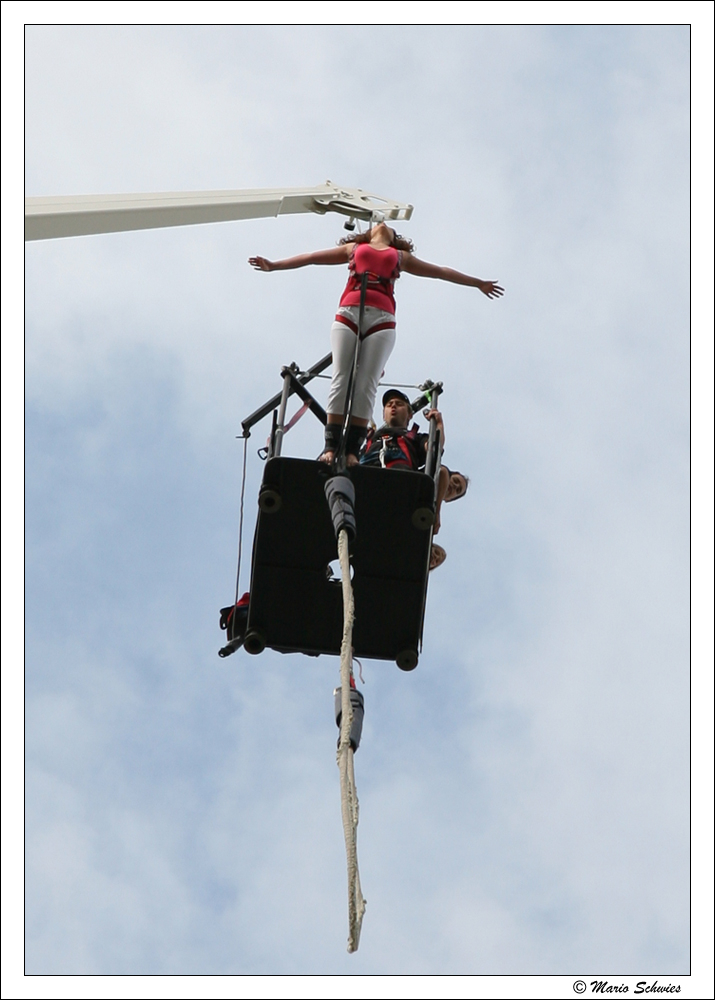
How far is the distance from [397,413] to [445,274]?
1352 millimetres

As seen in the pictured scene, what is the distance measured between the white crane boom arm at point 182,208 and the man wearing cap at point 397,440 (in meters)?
2.67

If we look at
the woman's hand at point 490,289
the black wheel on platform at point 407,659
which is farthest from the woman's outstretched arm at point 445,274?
the black wheel on platform at point 407,659

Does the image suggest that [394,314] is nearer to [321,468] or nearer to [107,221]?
[321,468]

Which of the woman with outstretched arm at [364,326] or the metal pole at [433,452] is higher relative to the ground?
the woman with outstretched arm at [364,326]

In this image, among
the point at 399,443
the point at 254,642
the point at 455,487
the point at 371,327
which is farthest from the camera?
the point at 455,487

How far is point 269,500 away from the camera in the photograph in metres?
12.1

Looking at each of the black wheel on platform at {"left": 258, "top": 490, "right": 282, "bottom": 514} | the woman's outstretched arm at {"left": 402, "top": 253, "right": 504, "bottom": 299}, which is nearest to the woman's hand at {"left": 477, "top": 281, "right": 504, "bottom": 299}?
the woman's outstretched arm at {"left": 402, "top": 253, "right": 504, "bottom": 299}

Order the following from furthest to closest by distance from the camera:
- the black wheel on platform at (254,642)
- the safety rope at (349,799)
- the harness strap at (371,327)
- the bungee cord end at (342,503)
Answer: the black wheel on platform at (254,642) → the harness strap at (371,327) → the bungee cord end at (342,503) → the safety rope at (349,799)

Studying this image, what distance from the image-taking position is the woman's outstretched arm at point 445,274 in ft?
41.4

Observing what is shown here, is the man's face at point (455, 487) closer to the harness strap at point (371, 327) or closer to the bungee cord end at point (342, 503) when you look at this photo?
the bungee cord end at point (342, 503)

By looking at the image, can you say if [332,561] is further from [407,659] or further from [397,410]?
[397,410]

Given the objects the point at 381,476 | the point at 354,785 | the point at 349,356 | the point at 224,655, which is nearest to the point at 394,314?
the point at 349,356

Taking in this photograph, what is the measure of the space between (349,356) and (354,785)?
442 cm

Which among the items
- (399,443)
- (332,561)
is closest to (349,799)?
(332,561)
